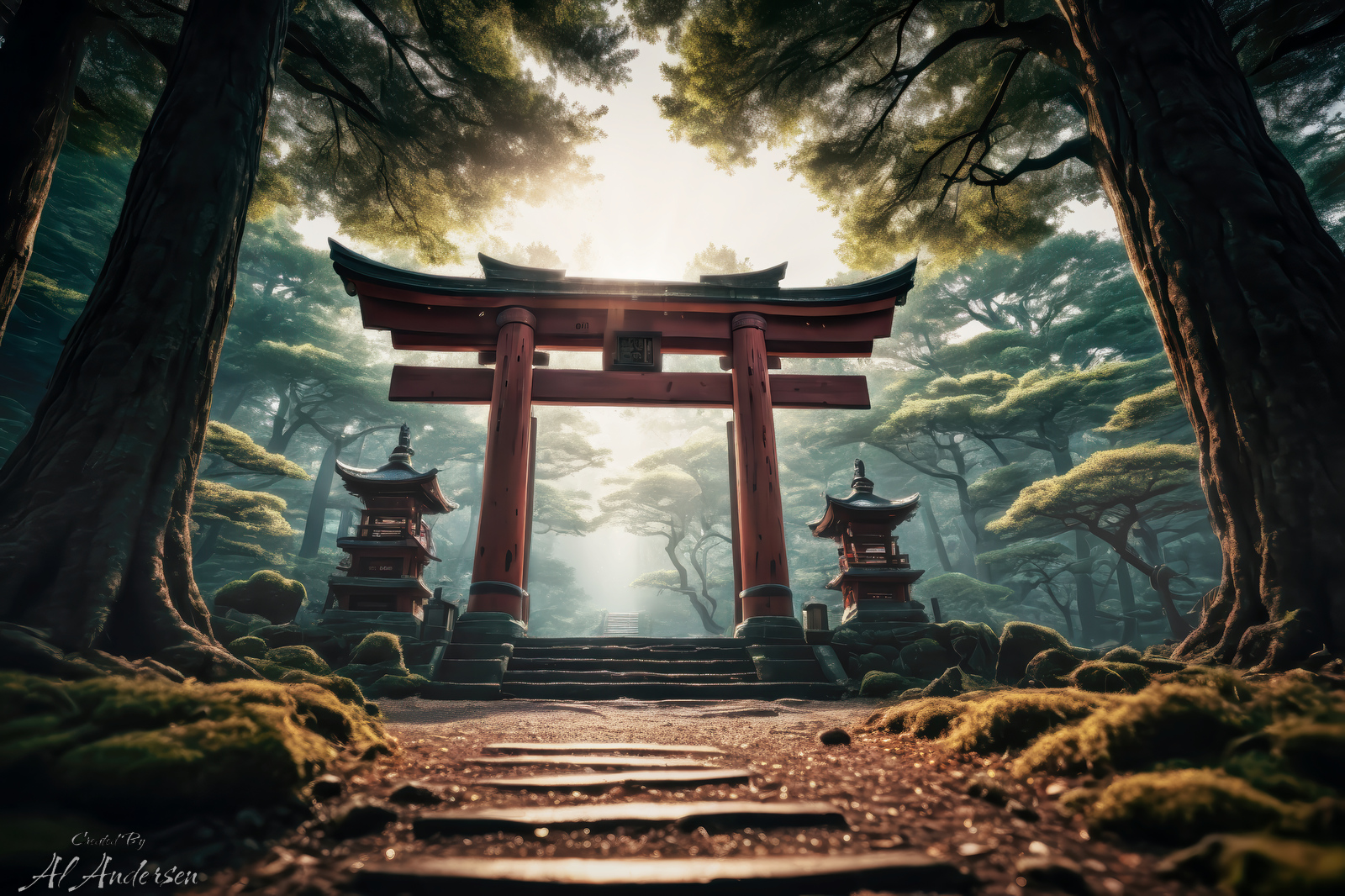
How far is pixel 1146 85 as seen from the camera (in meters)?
3.23

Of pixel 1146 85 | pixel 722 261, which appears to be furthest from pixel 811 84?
pixel 722 261

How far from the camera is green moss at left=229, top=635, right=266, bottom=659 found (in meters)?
4.61

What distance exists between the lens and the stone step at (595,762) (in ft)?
7.75

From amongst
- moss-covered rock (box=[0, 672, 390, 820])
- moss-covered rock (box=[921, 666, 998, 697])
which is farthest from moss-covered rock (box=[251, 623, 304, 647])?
moss-covered rock (box=[921, 666, 998, 697])

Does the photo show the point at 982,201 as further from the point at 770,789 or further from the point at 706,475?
the point at 706,475

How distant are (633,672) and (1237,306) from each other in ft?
18.7

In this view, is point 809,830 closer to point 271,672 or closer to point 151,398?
point 271,672

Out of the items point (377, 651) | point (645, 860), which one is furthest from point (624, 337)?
point (645, 860)

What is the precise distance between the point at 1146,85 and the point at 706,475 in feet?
72.0

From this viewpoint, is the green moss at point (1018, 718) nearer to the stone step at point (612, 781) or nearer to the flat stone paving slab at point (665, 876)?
the stone step at point (612, 781)

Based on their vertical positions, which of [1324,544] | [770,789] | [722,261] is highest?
[722,261]


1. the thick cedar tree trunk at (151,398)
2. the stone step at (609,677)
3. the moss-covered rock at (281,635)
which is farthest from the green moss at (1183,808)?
the moss-covered rock at (281,635)

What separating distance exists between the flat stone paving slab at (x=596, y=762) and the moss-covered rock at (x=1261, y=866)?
5.40 ft

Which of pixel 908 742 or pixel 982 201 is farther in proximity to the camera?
pixel 982 201
